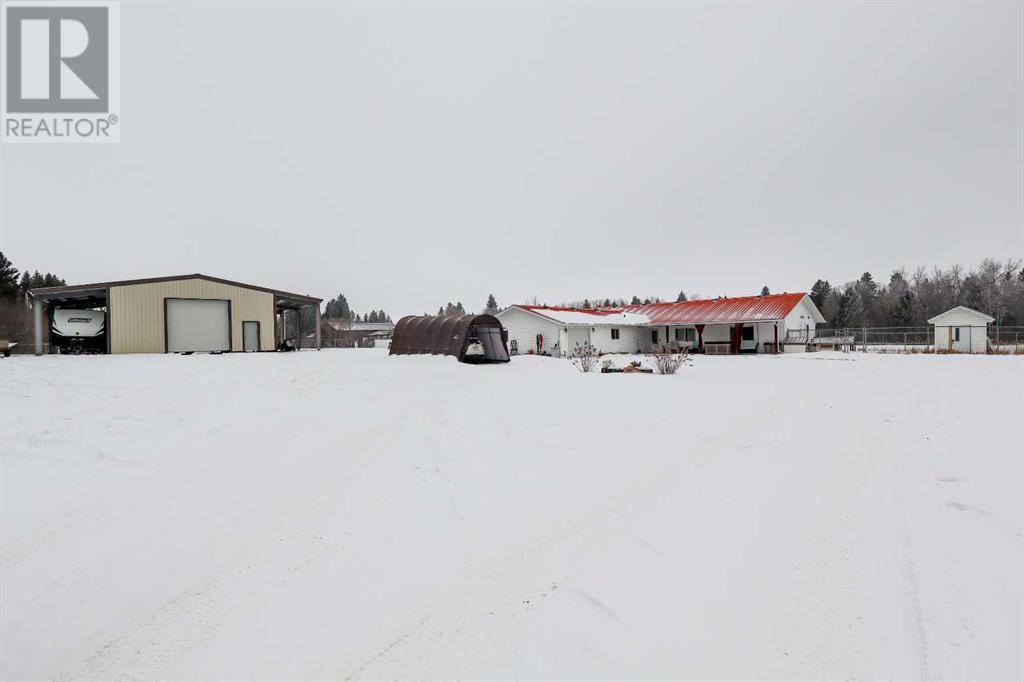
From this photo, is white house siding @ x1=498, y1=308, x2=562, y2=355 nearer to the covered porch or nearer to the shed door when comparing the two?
the covered porch

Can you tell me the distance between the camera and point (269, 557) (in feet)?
12.1

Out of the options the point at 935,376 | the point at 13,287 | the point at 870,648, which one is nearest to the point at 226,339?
the point at 870,648

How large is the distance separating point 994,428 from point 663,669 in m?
7.92

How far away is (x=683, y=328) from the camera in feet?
117

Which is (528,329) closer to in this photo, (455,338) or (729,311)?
(455,338)

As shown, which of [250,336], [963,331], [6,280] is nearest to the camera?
[250,336]

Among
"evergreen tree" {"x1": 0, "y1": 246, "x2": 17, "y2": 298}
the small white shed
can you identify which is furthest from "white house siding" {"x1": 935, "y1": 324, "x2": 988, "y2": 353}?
"evergreen tree" {"x1": 0, "y1": 246, "x2": 17, "y2": 298}

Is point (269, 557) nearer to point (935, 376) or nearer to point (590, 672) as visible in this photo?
point (590, 672)

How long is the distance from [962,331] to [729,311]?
13952 millimetres

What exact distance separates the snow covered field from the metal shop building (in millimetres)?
16348

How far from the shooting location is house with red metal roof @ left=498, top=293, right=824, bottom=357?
32031 mm

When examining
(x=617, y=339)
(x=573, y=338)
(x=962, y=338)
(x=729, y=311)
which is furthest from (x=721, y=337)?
(x=962, y=338)

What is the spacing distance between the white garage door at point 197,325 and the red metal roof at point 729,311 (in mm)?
27179

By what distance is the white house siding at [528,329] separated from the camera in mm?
32219
